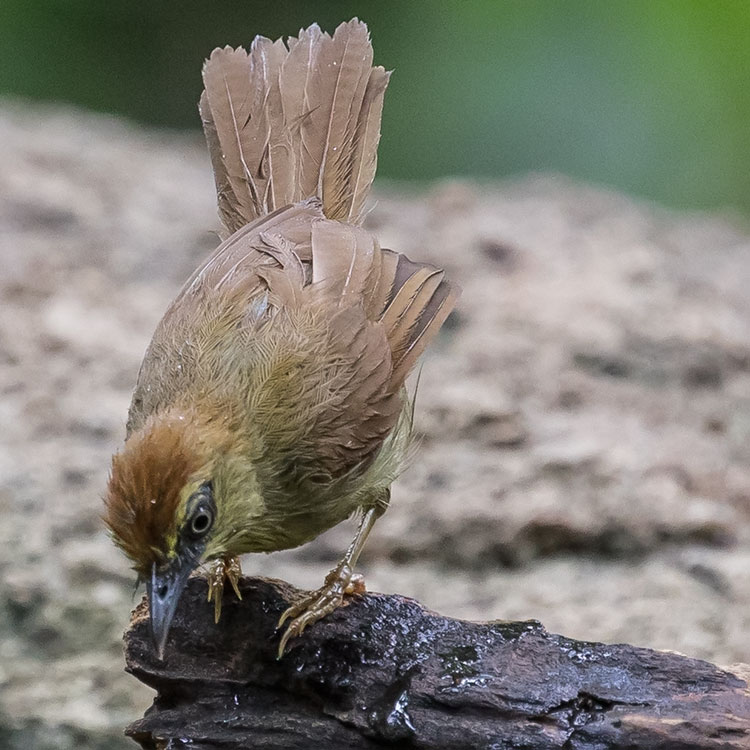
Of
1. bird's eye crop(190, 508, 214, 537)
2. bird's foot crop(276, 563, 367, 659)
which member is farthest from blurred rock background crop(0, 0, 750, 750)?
bird's eye crop(190, 508, 214, 537)

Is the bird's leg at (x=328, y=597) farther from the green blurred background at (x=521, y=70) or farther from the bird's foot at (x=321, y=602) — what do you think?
the green blurred background at (x=521, y=70)

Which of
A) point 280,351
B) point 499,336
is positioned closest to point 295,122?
point 280,351

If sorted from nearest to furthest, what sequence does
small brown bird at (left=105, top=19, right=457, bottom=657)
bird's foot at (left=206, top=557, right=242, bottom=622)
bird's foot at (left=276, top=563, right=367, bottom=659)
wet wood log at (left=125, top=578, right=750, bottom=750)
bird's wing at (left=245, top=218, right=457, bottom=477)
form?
wet wood log at (left=125, top=578, right=750, bottom=750), small brown bird at (left=105, top=19, right=457, bottom=657), bird's foot at (left=276, top=563, right=367, bottom=659), bird's foot at (left=206, top=557, right=242, bottom=622), bird's wing at (left=245, top=218, right=457, bottom=477)

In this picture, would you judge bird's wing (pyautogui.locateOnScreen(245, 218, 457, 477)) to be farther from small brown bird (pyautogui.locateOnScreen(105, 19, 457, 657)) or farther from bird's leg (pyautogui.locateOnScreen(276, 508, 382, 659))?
bird's leg (pyautogui.locateOnScreen(276, 508, 382, 659))

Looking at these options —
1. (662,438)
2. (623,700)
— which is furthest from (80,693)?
(662,438)

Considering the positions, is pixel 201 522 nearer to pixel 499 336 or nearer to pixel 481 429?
pixel 481 429

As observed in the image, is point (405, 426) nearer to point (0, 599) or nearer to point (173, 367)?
point (173, 367)

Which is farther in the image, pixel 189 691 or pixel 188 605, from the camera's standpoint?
pixel 188 605
